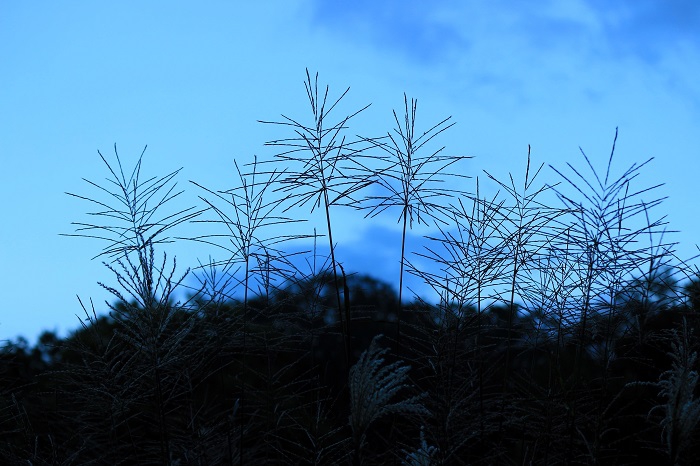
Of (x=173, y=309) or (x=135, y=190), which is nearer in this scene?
(x=173, y=309)

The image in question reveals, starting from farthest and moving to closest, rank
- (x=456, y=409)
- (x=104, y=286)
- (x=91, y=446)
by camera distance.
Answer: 1. (x=91, y=446)
2. (x=456, y=409)
3. (x=104, y=286)

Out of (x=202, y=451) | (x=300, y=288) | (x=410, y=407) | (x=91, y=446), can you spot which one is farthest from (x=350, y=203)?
(x=91, y=446)

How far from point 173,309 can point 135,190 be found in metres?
0.97

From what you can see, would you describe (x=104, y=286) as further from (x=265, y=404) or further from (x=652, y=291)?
(x=652, y=291)

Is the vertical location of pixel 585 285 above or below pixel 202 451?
above

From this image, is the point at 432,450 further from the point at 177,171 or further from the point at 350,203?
the point at 177,171

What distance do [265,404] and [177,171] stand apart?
1.44 metres

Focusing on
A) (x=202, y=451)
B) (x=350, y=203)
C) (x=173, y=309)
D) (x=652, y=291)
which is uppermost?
(x=350, y=203)

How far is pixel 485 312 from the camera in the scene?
14.1ft

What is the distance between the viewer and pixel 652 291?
4.53 m

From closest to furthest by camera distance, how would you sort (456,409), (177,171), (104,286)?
(104,286) → (456,409) → (177,171)

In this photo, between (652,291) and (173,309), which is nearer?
(173,309)

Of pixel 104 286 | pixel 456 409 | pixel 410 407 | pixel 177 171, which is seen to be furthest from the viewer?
pixel 177 171

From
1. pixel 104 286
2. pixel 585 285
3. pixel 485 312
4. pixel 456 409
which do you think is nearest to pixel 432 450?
pixel 456 409
